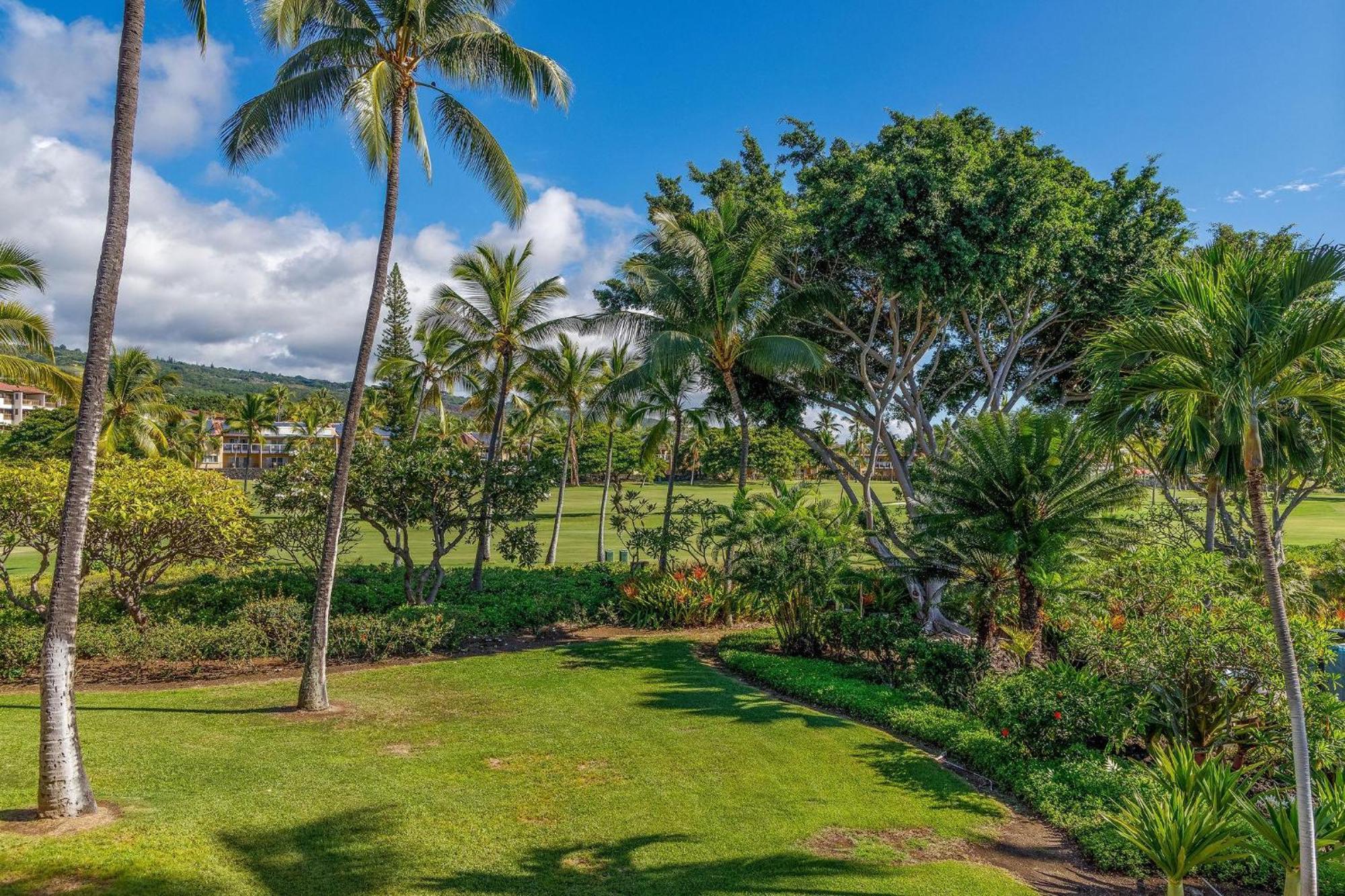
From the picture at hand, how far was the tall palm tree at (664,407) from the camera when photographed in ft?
59.1

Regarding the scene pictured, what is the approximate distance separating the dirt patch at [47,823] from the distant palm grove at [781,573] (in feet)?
0.21

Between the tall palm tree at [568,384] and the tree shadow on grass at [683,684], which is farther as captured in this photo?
the tall palm tree at [568,384]

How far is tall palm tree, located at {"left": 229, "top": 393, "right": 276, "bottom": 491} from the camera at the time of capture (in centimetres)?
5772

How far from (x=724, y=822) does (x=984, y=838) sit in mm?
2505

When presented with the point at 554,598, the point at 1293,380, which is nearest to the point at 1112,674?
the point at 1293,380

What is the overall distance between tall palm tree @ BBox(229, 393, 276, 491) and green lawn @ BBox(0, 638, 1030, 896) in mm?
53788

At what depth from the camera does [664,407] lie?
74.3 feet

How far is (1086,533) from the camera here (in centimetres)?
1217

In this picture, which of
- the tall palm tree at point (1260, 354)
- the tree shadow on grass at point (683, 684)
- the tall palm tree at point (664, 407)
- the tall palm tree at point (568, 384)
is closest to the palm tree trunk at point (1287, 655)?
the tall palm tree at point (1260, 354)

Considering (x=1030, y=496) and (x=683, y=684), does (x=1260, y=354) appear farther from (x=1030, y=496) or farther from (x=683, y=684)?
(x=683, y=684)

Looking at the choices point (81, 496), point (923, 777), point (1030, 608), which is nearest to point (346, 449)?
point (81, 496)

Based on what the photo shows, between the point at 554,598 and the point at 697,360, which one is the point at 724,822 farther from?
the point at 697,360

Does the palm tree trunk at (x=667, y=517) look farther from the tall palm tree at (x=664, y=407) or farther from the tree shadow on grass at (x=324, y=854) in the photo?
the tree shadow on grass at (x=324, y=854)

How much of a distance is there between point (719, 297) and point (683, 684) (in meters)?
8.70
